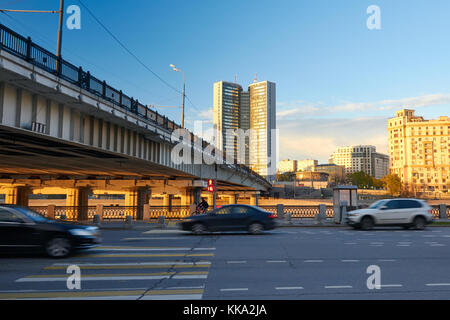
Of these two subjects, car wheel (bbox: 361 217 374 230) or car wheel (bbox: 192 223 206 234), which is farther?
car wheel (bbox: 361 217 374 230)

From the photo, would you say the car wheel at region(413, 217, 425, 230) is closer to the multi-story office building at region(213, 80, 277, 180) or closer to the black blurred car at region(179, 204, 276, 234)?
the black blurred car at region(179, 204, 276, 234)

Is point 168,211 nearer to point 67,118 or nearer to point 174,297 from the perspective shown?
point 67,118

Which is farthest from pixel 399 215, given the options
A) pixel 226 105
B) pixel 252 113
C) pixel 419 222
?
pixel 252 113

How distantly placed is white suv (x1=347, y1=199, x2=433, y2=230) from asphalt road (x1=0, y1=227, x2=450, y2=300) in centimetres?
547

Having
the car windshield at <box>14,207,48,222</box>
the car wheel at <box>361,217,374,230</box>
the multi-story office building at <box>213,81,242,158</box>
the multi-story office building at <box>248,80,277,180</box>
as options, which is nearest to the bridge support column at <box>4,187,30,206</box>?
the car windshield at <box>14,207,48,222</box>

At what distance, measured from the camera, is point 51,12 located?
17.5m

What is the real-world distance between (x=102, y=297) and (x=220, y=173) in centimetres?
3812

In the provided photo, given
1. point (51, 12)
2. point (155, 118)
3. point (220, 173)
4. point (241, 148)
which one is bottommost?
point (220, 173)

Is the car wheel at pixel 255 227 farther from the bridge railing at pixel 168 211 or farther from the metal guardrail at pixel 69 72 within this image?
the metal guardrail at pixel 69 72

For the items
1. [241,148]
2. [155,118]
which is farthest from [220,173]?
[241,148]

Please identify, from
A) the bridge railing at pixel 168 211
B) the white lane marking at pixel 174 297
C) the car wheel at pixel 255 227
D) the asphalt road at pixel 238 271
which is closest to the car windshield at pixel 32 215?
the asphalt road at pixel 238 271

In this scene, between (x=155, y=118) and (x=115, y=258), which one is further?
(x=155, y=118)

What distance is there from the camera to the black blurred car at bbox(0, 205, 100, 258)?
Answer: 426 inches
